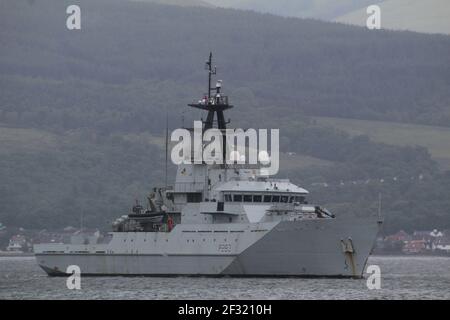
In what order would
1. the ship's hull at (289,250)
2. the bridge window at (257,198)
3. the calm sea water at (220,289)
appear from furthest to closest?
the bridge window at (257,198) → the ship's hull at (289,250) → the calm sea water at (220,289)

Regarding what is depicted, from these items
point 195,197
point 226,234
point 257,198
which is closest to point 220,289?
point 226,234

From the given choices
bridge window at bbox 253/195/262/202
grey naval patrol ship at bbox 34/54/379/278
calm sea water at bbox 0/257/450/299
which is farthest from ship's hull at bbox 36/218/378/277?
bridge window at bbox 253/195/262/202

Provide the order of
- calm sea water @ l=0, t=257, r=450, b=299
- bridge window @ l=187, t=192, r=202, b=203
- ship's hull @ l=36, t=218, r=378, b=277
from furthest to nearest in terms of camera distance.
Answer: bridge window @ l=187, t=192, r=202, b=203 → ship's hull @ l=36, t=218, r=378, b=277 → calm sea water @ l=0, t=257, r=450, b=299

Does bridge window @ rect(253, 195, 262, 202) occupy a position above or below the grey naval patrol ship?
above

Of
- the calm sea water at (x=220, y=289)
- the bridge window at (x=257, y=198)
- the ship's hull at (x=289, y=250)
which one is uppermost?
the bridge window at (x=257, y=198)

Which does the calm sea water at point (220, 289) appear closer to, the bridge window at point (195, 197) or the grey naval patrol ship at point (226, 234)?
the grey naval patrol ship at point (226, 234)

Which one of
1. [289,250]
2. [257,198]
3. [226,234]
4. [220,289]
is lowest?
[220,289]

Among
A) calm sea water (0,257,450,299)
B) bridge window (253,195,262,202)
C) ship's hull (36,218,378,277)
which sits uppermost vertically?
bridge window (253,195,262,202)

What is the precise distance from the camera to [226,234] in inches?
2542

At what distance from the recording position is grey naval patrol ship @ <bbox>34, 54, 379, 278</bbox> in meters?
63.1

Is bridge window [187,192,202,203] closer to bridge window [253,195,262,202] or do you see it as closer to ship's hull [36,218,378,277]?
ship's hull [36,218,378,277]

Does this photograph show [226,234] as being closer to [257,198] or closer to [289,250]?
[257,198]

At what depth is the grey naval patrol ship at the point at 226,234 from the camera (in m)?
63.1

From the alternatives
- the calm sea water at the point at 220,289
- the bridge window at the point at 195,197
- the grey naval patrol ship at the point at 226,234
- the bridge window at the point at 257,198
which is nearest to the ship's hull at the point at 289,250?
the grey naval patrol ship at the point at 226,234
